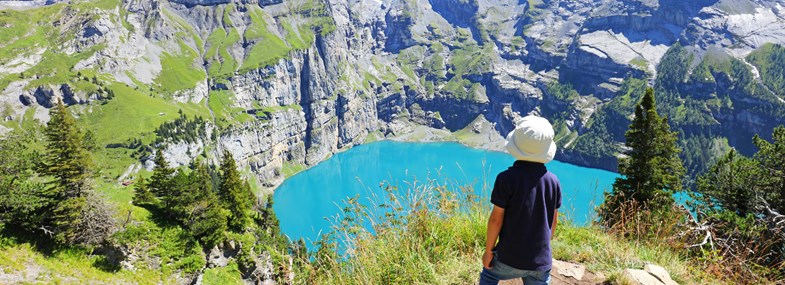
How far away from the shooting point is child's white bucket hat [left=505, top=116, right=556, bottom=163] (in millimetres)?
5008

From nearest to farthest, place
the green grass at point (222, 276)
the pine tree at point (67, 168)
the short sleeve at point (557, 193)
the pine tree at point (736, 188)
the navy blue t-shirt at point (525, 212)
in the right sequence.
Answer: the navy blue t-shirt at point (525, 212) < the short sleeve at point (557, 193) < the pine tree at point (736, 188) < the pine tree at point (67, 168) < the green grass at point (222, 276)

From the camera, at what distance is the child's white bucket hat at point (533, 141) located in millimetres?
5008

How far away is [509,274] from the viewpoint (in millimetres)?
5465

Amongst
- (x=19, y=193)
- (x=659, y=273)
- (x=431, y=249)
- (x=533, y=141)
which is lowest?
(x=19, y=193)

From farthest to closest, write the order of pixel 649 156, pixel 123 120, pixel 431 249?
pixel 123 120 → pixel 649 156 → pixel 431 249

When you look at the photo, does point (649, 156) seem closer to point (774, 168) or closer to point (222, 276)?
point (774, 168)

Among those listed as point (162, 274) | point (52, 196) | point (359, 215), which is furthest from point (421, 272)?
point (52, 196)

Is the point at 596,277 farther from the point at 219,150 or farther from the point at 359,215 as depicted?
the point at 219,150

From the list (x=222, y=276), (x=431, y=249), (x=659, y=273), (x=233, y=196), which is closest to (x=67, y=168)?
(x=222, y=276)

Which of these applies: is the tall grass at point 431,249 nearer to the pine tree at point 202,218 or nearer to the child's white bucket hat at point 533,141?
the child's white bucket hat at point 533,141

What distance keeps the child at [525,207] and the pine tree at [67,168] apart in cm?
3253

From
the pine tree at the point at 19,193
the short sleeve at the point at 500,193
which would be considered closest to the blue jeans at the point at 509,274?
the short sleeve at the point at 500,193

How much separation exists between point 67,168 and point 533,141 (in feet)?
116

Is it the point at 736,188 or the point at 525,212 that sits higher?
the point at 525,212
